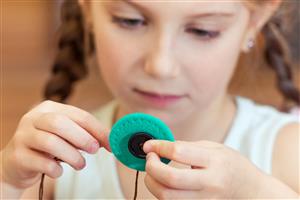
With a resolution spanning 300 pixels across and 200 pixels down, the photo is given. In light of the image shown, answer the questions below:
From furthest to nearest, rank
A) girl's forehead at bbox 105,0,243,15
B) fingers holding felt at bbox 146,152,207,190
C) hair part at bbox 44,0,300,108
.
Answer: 1. hair part at bbox 44,0,300,108
2. girl's forehead at bbox 105,0,243,15
3. fingers holding felt at bbox 146,152,207,190

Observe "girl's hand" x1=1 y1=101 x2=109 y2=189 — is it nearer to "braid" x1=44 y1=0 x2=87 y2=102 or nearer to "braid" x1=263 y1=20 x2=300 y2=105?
"braid" x1=44 y1=0 x2=87 y2=102

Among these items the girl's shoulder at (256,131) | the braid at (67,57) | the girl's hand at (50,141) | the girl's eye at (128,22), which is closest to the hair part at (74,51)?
the braid at (67,57)

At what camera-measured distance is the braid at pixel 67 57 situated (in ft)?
3.07

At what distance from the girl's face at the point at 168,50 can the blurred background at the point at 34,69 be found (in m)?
0.10

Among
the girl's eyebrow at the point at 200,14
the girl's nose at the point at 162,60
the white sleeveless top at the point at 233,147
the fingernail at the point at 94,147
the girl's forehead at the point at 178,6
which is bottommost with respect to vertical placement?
the white sleeveless top at the point at 233,147

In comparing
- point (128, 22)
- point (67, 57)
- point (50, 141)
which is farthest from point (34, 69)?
point (50, 141)

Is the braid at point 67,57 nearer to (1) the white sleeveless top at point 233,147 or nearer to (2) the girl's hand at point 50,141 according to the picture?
(1) the white sleeveless top at point 233,147

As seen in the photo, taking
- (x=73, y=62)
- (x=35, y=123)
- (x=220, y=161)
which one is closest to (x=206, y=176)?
(x=220, y=161)

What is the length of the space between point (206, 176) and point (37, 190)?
224mm

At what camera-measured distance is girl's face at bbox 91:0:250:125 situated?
2.15 ft

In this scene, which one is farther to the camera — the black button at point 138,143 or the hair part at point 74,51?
the hair part at point 74,51

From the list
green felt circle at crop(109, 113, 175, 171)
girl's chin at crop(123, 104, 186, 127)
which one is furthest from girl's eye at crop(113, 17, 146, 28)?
green felt circle at crop(109, 113, 175, 171)

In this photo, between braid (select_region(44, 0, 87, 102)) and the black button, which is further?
braid (select_region(44, 0, 87, 102))

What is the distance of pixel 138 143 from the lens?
51cm
